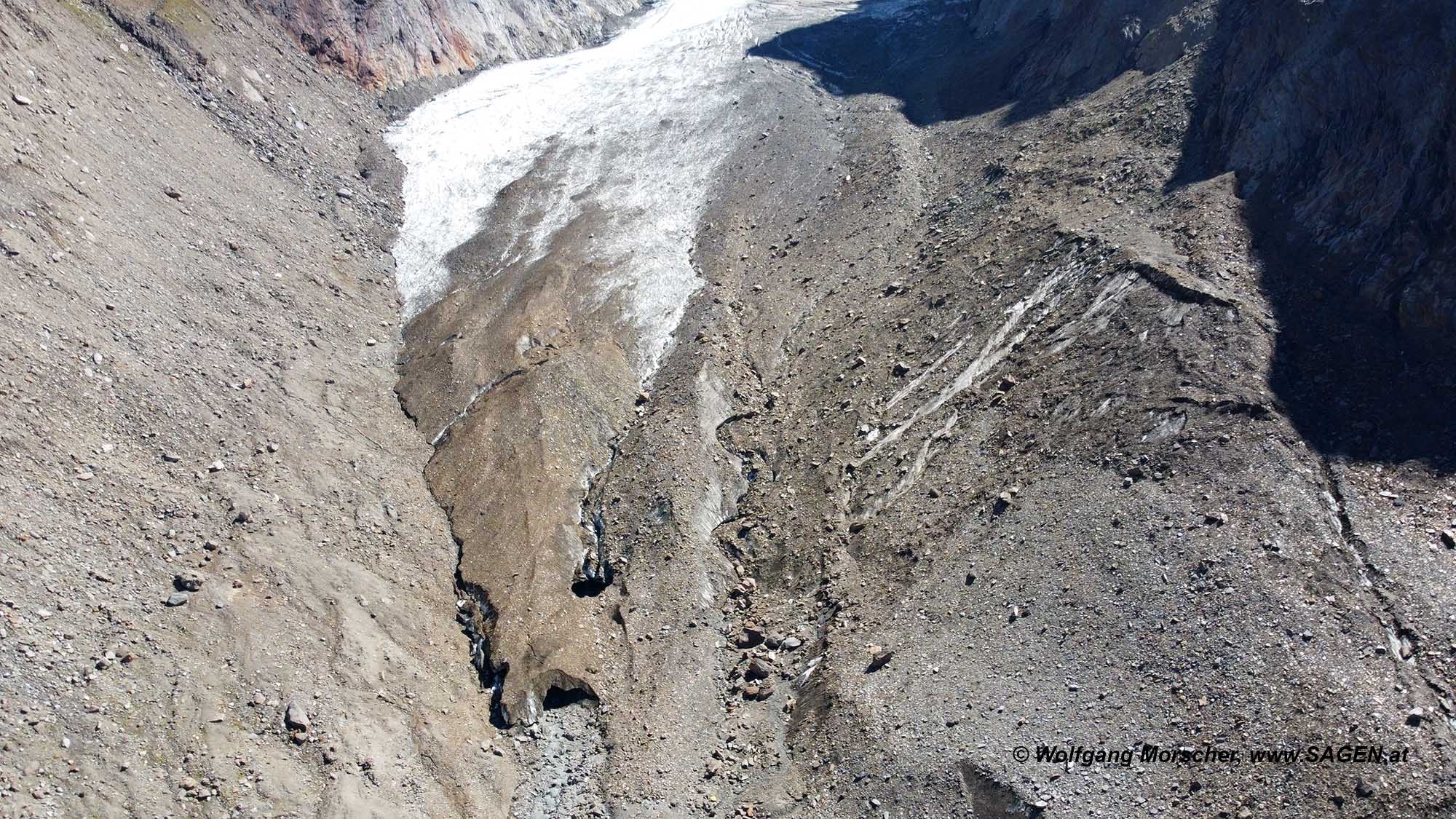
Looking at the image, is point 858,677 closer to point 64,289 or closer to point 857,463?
point 857,463

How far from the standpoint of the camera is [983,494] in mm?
27250

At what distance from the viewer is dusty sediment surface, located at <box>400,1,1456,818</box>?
68.0ft

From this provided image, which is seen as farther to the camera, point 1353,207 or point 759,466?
point 759,466

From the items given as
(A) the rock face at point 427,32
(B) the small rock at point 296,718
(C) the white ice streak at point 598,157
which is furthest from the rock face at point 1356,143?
(A) the rock face at point 427,32

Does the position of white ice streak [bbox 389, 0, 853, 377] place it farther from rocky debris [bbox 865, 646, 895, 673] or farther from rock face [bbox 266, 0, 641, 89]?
rocky debris [bbox 865, 646, 895, 673]

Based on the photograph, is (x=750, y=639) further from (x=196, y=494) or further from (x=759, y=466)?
(x=196, y=494)

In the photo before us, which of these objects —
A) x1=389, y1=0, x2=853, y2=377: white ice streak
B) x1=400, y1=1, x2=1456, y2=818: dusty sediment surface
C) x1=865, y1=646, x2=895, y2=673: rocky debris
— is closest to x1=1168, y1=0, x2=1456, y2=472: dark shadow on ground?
x1=400, y1=1, x2=1456, y2=818: dusty sediment surface

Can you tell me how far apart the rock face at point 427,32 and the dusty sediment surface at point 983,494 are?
18989 millimetres

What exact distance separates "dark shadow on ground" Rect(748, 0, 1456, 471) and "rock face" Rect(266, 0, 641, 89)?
37.1m

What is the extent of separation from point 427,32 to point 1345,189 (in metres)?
47.8

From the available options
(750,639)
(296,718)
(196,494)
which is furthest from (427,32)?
(296,718)

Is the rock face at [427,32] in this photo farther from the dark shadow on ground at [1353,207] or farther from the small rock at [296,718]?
the dark shadow on ground at [1353,207]

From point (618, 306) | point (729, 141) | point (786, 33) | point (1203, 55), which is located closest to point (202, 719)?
point (618, 306)

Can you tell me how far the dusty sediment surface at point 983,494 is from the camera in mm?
20719
